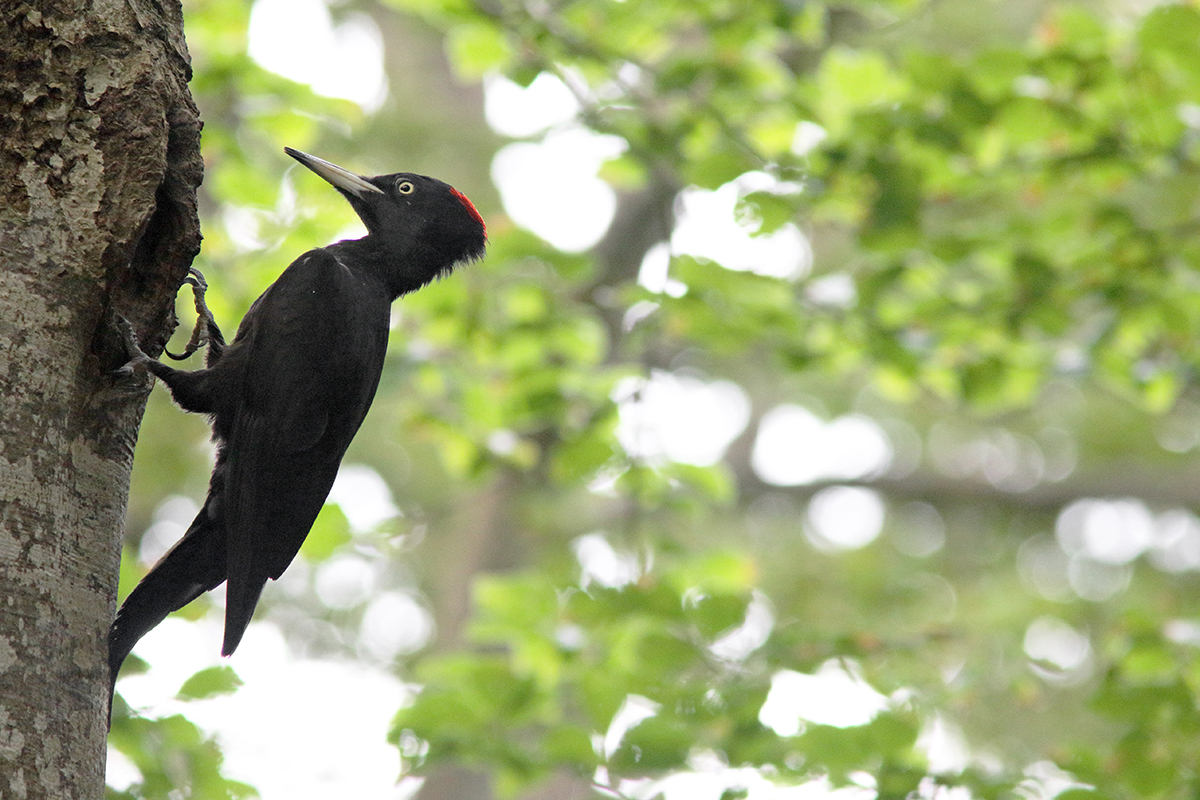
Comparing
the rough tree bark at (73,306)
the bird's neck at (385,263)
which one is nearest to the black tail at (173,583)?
the rough tree bark at (73,306)

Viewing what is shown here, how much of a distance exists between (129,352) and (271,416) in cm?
72

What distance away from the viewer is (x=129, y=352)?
6.09ft

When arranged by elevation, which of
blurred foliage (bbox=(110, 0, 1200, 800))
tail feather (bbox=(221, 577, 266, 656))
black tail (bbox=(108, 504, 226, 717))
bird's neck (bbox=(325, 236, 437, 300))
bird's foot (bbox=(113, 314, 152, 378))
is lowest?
blurred foliage (bbox=(110, 0, 1200, 800))

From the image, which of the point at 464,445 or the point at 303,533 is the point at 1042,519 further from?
the point at 303,533

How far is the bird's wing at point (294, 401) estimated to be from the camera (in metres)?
2.46

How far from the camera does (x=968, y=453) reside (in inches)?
393

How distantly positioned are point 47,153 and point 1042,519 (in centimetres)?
837

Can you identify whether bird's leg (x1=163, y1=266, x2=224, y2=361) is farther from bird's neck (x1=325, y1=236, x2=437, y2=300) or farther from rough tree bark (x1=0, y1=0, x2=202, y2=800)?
rough tree bark (x1=0, y1=0, x2=202, y2=800)

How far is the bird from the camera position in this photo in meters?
2.29

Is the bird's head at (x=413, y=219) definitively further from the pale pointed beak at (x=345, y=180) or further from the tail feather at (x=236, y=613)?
the tail feather at (x=236, y=613)

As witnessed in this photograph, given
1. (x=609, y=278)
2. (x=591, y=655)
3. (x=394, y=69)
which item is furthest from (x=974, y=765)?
(x=394, y=69)

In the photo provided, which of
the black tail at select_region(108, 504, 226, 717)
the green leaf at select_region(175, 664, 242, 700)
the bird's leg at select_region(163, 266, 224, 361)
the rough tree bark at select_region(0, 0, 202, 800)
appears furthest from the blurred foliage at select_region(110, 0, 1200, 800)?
the rough tree bark at select_region(0, 0, 202, 800)

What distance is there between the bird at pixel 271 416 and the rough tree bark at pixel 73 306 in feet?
1.12

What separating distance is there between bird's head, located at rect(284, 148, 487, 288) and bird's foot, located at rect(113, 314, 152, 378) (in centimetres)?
129
